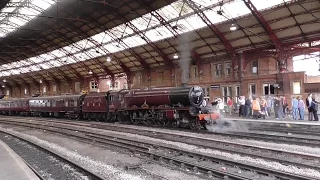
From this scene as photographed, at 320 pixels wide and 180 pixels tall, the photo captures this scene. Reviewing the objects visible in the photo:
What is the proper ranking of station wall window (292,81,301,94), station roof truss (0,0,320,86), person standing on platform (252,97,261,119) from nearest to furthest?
person standing on platform (252,97,261,119), station roof truss (0,0,320,86), station wall window (292,81,301,94)

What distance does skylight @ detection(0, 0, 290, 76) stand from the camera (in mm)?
22438

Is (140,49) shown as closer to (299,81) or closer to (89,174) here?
(299,81)

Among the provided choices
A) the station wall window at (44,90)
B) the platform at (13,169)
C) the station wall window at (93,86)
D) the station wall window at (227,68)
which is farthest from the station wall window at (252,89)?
the station wall window at (44,90)

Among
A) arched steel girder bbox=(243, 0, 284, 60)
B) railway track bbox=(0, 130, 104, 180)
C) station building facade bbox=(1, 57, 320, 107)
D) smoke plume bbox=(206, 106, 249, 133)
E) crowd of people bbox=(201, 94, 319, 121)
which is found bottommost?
railway track bbox=(0, 130, 104, 180)

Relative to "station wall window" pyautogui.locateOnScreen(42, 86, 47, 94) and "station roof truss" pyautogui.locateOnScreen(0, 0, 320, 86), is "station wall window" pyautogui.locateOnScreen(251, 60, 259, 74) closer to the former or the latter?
"station roof truss" pyautogui.locateOnScreen(0, 0, 320, 86)

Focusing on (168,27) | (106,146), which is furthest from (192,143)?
(168,27)

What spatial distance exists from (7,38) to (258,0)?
30.8m

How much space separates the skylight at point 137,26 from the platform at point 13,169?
1776 cm

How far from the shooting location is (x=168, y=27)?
26.4 m

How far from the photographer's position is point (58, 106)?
100.0ft

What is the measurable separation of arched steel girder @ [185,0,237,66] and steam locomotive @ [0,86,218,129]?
8053 millimetres

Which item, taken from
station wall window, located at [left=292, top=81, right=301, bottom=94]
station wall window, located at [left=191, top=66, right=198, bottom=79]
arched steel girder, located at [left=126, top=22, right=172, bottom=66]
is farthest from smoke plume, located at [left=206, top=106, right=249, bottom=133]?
station wall window, located at [left=191, top=66, right=198, bottom=79]

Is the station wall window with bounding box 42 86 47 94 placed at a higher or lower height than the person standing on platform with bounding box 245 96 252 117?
higher

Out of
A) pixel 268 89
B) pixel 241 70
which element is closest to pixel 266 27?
pixel 241 70
